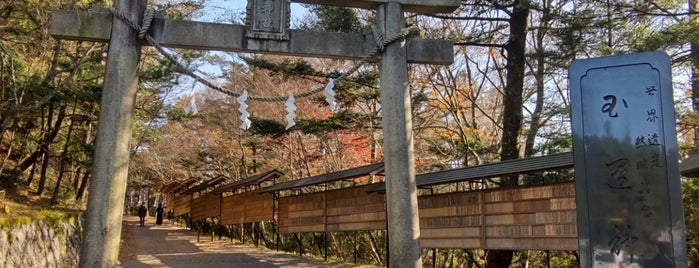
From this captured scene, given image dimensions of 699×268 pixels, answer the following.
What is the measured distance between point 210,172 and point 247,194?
1553cm

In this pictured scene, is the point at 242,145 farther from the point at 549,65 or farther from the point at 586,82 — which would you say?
the point at 586,82

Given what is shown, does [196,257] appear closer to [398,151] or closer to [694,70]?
[398,151]

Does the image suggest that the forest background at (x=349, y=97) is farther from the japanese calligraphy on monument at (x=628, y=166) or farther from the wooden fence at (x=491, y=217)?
the japanese calligraphy on monument at (x=628, y=166)

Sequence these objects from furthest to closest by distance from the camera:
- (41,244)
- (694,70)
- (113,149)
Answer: (694,70), (41,244), (113,149)

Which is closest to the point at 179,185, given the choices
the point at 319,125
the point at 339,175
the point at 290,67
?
the point at 319,125

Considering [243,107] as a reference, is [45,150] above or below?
above

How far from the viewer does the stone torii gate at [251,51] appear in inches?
213

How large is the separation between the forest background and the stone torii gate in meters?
0.96

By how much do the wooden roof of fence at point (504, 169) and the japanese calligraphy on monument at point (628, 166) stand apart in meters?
3.56

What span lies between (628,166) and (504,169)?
4354 millimetres

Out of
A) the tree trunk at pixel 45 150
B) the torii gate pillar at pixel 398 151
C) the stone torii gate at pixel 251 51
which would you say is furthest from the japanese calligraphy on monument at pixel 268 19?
the tree trunk at pixel 45 150

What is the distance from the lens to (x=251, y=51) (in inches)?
238

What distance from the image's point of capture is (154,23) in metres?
5.96

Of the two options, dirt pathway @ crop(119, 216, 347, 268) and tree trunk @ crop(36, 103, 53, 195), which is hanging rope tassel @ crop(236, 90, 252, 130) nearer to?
dirt pathway @ crop(119, 216, 347, 268)
